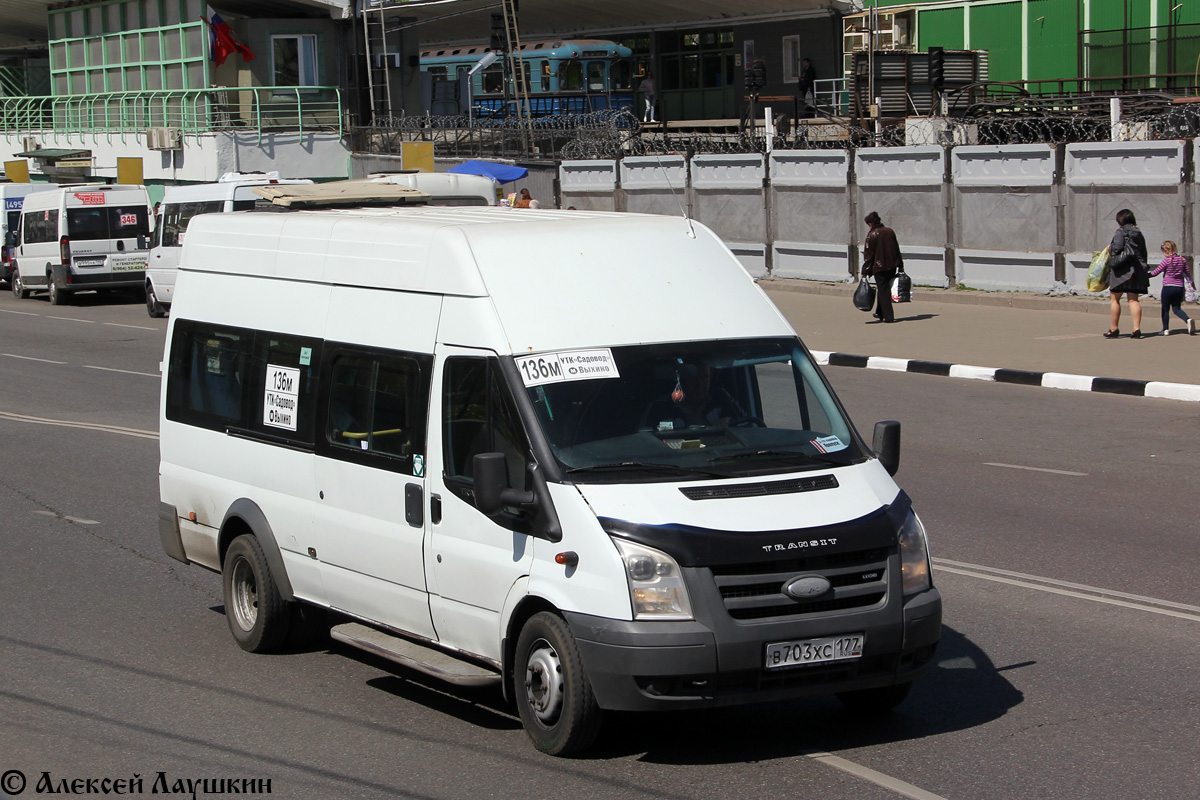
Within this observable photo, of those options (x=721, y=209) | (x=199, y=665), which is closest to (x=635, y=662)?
(x=199, y=665)

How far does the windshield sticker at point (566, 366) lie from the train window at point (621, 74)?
39.8 m

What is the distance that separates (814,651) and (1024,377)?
1221 cm

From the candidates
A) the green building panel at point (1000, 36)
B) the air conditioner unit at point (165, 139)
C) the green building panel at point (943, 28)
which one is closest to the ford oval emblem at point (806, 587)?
the green building panel at point (1000, 36)

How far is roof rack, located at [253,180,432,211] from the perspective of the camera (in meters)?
8.77

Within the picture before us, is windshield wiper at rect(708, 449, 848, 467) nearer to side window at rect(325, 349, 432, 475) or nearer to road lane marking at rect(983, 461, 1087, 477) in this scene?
side window at rect(325, 349, 432, 475)

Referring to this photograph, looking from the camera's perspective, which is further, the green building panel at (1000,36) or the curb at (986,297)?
the green building panel at (1000,36)

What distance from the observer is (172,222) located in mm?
28031

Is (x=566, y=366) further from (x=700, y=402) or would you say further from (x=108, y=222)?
(x=108, y=222)

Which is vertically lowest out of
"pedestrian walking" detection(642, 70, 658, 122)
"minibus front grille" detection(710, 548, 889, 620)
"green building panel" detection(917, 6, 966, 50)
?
"minibus front grille" detection(710, 548, 889, 620)

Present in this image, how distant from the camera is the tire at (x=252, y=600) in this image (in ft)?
23.7

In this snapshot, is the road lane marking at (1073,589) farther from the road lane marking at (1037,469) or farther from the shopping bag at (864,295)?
the shopping bag at (864,295)

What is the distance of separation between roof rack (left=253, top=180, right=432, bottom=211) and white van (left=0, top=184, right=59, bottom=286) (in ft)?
92.5

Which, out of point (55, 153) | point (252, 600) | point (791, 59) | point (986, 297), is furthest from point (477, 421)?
point (55, 153)

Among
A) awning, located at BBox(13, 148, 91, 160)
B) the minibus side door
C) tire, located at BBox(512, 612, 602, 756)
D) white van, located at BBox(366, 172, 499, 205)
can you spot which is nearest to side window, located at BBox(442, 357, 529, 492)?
the minibus side door
